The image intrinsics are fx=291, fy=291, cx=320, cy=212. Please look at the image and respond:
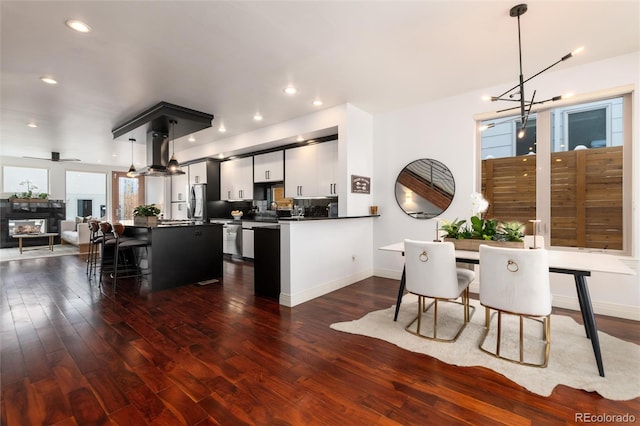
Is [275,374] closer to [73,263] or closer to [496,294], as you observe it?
[496,294]

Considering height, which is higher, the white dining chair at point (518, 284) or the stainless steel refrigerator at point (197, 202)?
the stainless steel refrigerator at point (197, 202)

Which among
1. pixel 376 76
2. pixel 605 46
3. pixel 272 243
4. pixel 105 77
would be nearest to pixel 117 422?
pixel 272 243

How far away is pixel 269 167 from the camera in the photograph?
6172 mm

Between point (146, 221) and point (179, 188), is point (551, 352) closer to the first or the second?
point (146, 221)

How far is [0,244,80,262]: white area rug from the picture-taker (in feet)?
21.9

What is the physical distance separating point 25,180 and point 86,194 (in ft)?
4.79

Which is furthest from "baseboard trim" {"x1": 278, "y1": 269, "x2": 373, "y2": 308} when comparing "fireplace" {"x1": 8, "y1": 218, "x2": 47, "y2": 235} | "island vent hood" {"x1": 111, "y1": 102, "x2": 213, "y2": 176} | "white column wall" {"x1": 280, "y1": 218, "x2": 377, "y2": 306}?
"fireplace" {"x1": 8, "y1": 218, "x2": 47, "y2": 235}

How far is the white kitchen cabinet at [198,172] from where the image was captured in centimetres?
719

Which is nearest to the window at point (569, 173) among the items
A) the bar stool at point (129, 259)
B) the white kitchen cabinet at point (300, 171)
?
the white kitchen cabinet at point (300, 171)

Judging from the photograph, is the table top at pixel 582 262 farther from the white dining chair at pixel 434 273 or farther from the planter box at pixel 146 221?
the planter box at pixel 146 221

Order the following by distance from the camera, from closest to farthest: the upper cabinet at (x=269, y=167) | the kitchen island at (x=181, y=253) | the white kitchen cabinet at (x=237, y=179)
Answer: the kitchen island at (x=181, y=253) < the upper cabinet at (x=269, y=167) < the white kitchen cabinet at (x=237, y=179)

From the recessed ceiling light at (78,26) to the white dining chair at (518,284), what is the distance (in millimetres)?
3738

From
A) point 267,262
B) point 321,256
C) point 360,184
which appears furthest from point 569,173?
point 267,262

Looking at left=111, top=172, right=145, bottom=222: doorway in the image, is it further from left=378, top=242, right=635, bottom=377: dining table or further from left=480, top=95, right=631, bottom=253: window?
left=378, top=242, right=635, bottom=377: dining table
